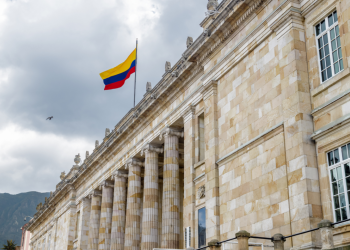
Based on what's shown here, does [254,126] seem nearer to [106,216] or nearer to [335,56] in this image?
[335,56]

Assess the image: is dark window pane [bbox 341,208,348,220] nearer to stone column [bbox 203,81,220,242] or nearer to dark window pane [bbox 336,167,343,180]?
dark window pane [bbox 336,167,343,180]

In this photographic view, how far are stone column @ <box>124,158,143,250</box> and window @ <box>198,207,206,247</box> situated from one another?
995 centimetres

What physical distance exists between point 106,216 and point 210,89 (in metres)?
18.9

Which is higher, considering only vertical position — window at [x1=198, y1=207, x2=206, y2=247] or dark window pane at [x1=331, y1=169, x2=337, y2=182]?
dark window pane at [x1=331, y1=169, x2=337, y2=182]

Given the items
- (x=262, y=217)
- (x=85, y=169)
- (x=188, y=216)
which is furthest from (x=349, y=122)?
(x=85, y=169)

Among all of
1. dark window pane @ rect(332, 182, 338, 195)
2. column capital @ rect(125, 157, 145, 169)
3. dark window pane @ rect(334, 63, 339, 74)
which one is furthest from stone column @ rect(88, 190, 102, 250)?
dark window pane @ rect(334, 63, 339, 74)

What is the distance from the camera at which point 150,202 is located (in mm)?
31125

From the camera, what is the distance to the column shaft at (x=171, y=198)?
91.4 ft

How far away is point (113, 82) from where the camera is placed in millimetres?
36656

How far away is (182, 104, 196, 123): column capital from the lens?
1088 inches

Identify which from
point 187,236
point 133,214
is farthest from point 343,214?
point 133,214

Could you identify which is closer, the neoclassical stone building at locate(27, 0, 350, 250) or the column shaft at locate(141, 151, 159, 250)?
the neoclassical stone building at locate(27, 0, 350, 250)

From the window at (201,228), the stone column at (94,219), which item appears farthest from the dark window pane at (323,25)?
the stone column at (94,219)

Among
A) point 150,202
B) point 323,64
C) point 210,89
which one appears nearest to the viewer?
point 323,64
